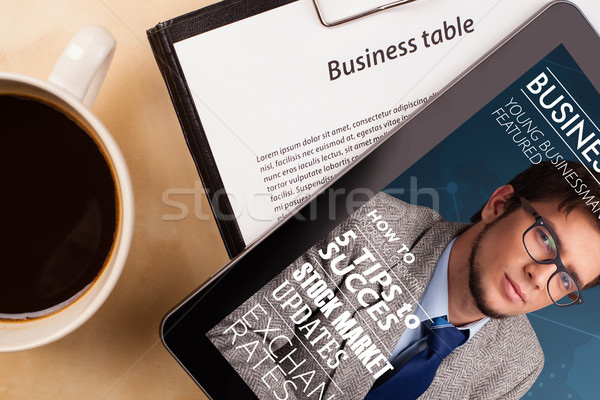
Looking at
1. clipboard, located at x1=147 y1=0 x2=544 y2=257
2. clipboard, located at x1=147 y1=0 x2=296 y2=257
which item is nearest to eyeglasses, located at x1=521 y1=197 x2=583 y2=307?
clipboard, located at x1=147 y1=0 x2=544 y2=257

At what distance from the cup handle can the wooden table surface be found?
0.11m

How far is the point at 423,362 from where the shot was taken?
396mm

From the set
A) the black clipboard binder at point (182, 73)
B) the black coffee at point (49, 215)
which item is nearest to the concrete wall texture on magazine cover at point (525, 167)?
the black clipboard binder at point (182, 73)

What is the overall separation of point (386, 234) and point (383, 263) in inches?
1.0

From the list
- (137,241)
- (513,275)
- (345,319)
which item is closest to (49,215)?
(137,241)

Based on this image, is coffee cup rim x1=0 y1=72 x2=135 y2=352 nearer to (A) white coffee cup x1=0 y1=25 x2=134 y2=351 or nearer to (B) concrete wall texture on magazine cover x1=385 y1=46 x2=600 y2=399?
(A) white coffee cup x1=0 y1=25 x2=134 y2=351

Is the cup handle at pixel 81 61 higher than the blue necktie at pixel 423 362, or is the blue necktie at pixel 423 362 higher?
the cup handle at pixel 81 61

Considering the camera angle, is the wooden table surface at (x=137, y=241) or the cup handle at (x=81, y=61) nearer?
the cup handle at (x=81, y=61)

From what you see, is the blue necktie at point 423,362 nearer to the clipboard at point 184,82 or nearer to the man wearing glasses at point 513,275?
the man wearing glasses at point 513,275

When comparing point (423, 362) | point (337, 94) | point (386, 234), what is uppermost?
point (337, 94)

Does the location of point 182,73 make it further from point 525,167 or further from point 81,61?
point 525,167

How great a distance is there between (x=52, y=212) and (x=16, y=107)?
84 mm

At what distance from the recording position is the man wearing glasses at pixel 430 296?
39 cm

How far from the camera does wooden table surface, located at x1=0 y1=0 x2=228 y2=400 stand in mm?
436
